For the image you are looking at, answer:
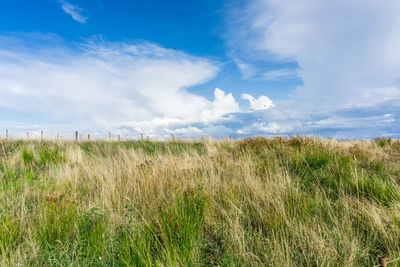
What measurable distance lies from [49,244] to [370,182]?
198 inches

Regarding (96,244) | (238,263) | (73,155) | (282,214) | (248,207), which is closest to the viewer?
(238,263)

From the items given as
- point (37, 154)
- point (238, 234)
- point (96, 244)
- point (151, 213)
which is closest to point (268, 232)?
point (238, 234)

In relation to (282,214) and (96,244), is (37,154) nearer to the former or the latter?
(96,244)

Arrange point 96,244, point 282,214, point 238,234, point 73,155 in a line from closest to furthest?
point 96,244 < point 238,234 < point 282,214 < point 73,155

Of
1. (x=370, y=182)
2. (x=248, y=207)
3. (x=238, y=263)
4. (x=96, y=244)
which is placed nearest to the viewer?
(x=238, y=263)

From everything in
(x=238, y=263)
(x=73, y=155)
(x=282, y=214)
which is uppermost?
(x=73, y=155)

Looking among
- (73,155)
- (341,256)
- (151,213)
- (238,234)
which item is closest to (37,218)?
(151,213)

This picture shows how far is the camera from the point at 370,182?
4.24m

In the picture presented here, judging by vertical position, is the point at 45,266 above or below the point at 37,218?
below

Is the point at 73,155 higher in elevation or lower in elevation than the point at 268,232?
higher

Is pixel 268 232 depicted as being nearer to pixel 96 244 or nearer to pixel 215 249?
pixel 215 249

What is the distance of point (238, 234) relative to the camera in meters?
2.65

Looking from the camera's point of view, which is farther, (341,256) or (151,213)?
A: (151,213)

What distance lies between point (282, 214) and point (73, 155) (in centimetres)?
721
